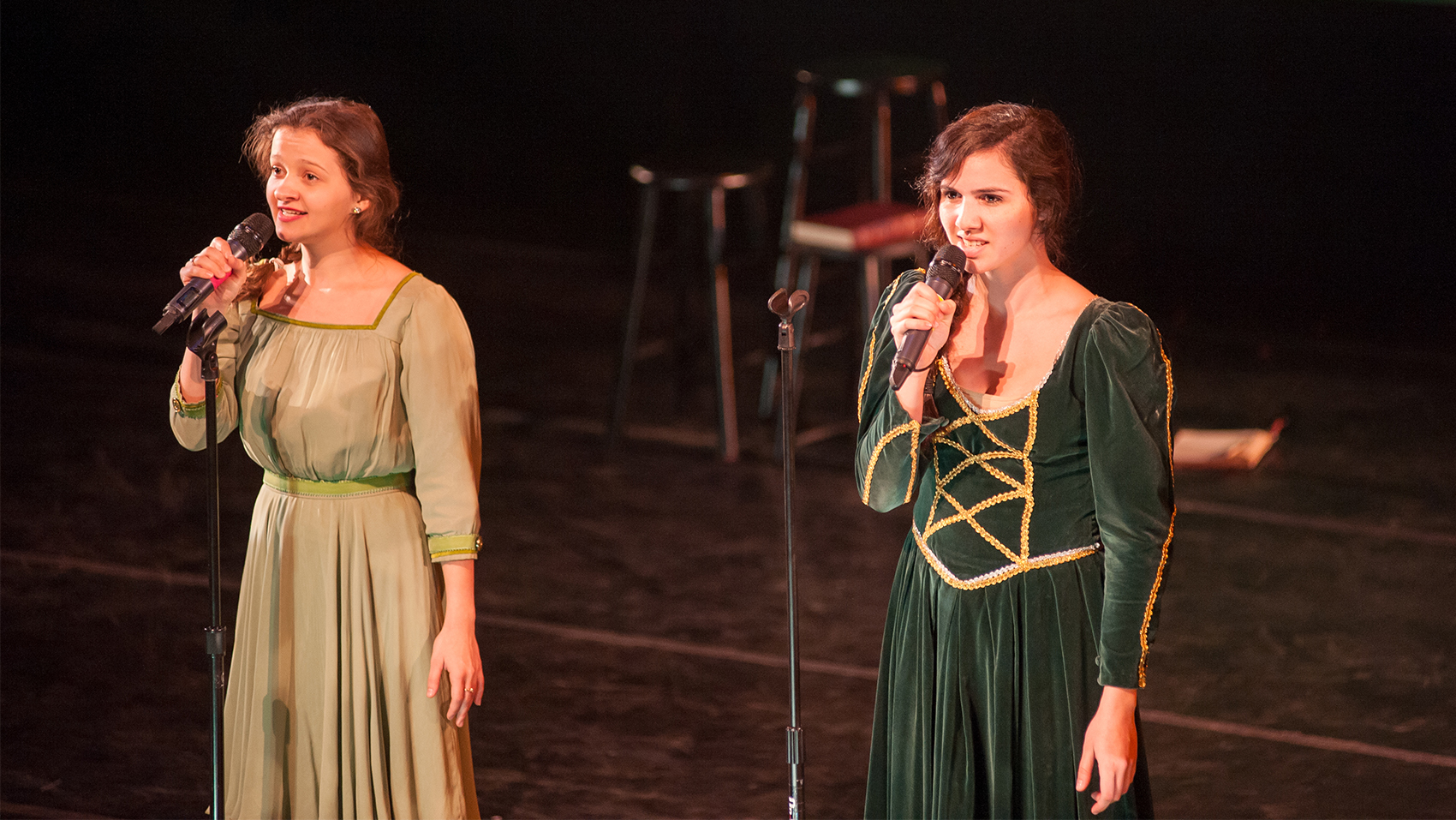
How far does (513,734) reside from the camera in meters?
3.78

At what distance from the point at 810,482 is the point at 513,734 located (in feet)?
5.67

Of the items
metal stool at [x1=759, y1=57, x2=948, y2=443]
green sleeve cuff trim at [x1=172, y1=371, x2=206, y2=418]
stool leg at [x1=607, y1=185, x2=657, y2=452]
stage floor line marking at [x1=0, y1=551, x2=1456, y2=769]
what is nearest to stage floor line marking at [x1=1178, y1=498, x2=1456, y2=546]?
metal stool at [x1=759, y1=57, x2=948, y2=443]

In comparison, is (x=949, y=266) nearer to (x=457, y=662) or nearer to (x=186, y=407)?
(x=457, y=662)

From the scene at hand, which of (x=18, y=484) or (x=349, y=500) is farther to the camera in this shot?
(x=18, y=484)

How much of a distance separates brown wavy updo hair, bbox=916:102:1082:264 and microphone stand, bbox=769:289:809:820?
24 centimetres

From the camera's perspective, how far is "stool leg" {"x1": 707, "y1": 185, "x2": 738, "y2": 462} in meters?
5.28

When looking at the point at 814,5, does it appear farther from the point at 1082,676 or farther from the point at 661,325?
the point at 1082,676

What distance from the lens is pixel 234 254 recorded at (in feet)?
7.69

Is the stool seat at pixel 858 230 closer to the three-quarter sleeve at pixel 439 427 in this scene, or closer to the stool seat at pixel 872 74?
the stool seat at pixel 872 74

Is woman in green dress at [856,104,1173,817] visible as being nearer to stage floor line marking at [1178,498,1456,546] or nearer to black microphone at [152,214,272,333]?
black microphone at [152,214,272,333]

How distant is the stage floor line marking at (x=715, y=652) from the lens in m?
3.65

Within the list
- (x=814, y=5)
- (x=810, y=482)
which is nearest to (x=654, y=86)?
(x=814, y=5)

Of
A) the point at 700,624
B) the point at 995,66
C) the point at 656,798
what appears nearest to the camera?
the point at 656,798

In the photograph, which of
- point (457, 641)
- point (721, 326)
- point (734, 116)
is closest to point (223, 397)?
point (457, 641)
